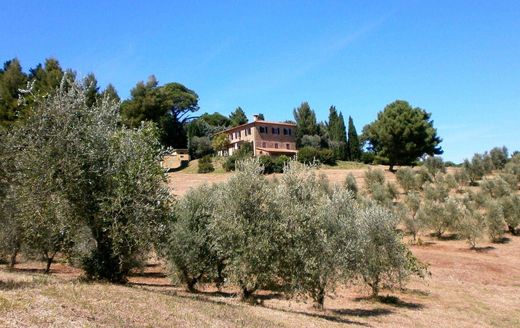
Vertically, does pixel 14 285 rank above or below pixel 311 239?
below

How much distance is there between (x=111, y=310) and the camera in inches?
491

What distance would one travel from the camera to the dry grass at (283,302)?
11.8m

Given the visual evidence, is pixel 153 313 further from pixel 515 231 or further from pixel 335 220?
pixel 515 231

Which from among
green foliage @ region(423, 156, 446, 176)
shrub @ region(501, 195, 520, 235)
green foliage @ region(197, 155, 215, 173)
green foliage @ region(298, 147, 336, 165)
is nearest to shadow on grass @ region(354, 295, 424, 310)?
shrub @ region(501, 195, 520, 235)

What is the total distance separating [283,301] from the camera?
24281 millimetres

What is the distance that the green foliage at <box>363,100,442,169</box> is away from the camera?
237 feet

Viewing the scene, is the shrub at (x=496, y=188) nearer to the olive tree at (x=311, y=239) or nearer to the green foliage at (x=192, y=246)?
the olive tree at (x=311, y=239)

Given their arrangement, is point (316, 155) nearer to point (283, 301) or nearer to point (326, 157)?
point (326, 157)

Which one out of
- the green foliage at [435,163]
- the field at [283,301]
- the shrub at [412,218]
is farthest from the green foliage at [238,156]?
the field at [283,301]

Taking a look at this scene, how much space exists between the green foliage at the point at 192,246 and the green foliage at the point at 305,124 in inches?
2710

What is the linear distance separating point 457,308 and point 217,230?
46.8 feet

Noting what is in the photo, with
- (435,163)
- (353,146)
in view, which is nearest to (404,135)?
(435,163)

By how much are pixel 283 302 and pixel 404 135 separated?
54133mm

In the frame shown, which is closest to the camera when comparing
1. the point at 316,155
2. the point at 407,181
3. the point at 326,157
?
the point at 407,181
